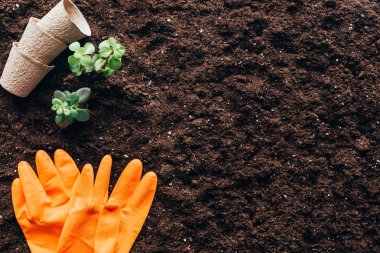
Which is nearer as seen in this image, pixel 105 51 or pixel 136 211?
pixel 105 51

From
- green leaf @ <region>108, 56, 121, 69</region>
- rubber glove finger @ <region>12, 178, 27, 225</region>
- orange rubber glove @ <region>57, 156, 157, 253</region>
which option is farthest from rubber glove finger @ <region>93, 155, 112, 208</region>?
green leaf @ <region>108, 56, 121, 69</region>

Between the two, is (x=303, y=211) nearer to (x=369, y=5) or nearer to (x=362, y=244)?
(x=362, y=244)

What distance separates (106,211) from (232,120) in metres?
0.70

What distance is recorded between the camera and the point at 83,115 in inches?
86.8

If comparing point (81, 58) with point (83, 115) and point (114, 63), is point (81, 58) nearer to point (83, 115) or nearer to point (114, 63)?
A: point (114, 63)

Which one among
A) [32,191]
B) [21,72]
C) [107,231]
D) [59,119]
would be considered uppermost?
[21,72]

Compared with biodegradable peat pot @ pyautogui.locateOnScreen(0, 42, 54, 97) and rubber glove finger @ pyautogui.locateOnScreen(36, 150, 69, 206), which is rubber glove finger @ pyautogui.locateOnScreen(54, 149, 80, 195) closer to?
rubber glove finger @ pyautogui.locateOnScreen(36, 150, 69, 206)

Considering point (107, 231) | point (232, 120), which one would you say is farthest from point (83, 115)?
point (232, 120)

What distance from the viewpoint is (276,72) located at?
2.30 meters

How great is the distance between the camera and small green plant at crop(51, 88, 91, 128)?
7.09ft

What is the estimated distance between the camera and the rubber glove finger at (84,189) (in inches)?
87.0

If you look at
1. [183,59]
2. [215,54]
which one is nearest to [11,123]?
[183,59]

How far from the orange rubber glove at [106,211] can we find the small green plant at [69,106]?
0.22 m

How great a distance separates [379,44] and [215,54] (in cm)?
77
